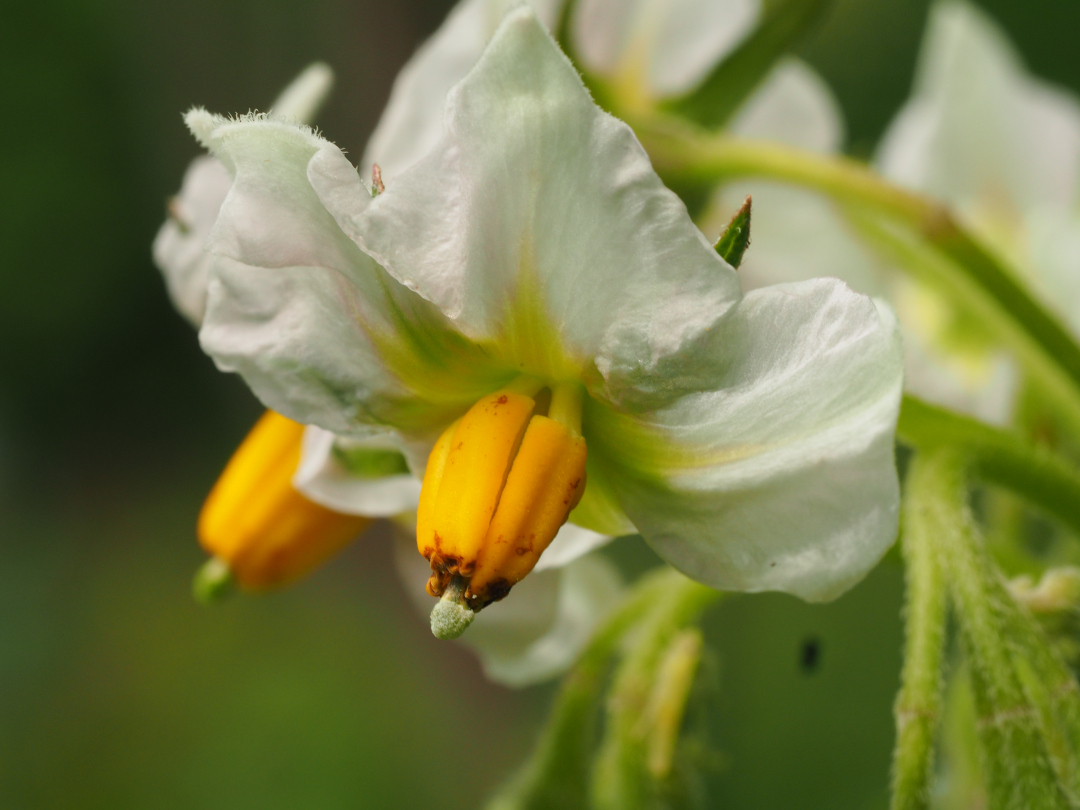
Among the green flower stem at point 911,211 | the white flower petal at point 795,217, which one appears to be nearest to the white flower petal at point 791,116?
the white flower petal at point 795,217

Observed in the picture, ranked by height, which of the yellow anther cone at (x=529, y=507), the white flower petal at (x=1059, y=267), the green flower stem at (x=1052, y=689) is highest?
the yellow anther cone at (x=529, y=507)

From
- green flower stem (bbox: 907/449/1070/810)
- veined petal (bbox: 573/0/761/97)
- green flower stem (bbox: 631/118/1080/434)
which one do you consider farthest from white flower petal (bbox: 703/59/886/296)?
green flower stem (bbox: 907/449/1070/810)

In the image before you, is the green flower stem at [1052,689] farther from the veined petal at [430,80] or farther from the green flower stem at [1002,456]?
the veined petal at [430,80]

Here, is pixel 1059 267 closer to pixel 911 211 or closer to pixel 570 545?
pixel 911 211

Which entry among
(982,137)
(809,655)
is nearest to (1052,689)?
(809,655)

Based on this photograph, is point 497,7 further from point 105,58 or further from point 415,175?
point 105,58

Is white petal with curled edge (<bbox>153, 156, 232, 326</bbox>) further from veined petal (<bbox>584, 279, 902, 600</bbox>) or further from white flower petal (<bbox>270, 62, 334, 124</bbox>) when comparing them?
veined petal (<bbox>584, 279, 902, 600</bbox>)
